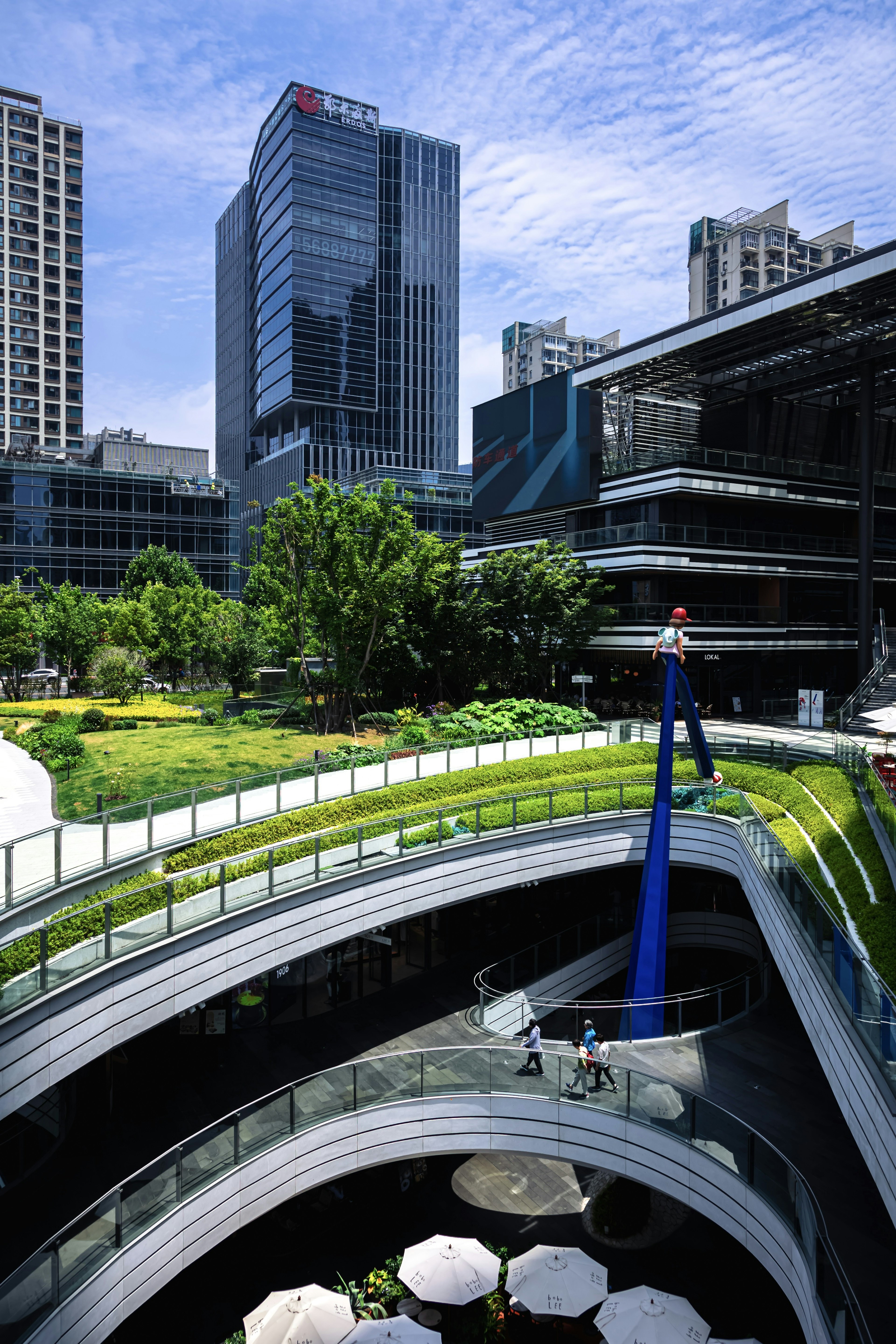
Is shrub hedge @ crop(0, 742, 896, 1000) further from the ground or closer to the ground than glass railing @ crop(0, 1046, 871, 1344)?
further from the ground

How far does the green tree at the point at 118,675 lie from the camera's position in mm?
40906

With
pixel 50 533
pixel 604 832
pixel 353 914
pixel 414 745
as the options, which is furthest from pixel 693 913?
pixel 50 533

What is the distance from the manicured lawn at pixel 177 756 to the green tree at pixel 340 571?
8.61 feet

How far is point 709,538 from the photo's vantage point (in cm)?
3975

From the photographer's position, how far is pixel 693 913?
25.1 meters

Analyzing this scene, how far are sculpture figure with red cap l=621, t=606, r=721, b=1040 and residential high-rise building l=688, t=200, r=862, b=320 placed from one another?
273 feet

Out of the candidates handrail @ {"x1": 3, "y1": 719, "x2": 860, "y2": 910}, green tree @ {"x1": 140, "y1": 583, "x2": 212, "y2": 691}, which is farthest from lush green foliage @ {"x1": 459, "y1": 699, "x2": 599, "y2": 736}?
green tree @ {"x1": 140, "y1": 583, "x2": 212, "y2": 691}

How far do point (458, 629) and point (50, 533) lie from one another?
5436 centimetres

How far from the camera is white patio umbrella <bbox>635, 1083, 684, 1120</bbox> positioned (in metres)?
13.4

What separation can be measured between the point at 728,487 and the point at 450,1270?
113 ft

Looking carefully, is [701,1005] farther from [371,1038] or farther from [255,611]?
[255,611]

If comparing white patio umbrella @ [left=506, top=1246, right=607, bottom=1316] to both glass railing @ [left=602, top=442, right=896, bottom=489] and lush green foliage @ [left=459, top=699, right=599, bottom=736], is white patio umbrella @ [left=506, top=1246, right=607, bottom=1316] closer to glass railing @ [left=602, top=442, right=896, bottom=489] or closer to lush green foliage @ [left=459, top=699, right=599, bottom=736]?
lush green foliage @ [left=459, top=699, right=599, bottom=736]

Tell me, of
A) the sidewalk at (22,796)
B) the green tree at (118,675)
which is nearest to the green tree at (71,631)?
the green tree at (118,675)

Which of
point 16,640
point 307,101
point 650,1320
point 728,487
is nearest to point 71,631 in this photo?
point 16,640
